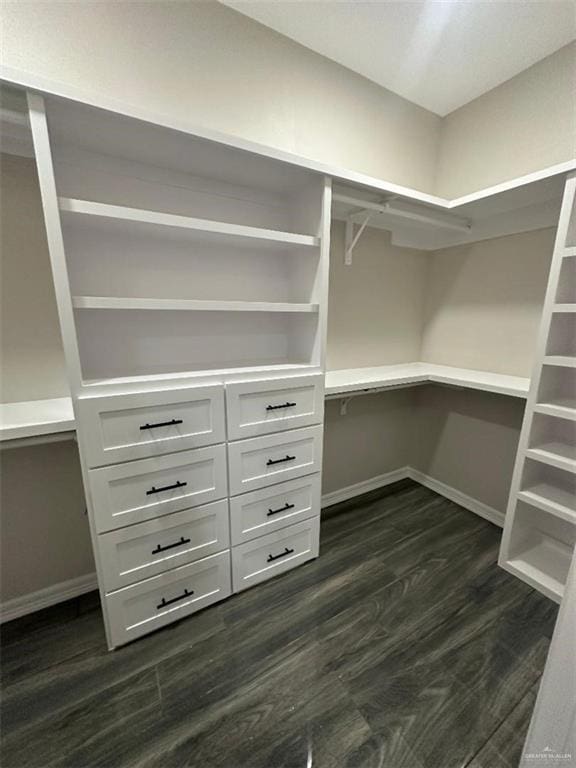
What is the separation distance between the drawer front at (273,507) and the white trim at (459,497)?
4.19ft

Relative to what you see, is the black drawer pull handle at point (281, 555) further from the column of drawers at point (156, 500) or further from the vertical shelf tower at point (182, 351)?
the column of drawers at point (156, 500)

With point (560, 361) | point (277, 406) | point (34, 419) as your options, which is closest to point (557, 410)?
point (560, 361)

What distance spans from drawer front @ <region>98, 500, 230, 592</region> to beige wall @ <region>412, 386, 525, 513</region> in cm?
180

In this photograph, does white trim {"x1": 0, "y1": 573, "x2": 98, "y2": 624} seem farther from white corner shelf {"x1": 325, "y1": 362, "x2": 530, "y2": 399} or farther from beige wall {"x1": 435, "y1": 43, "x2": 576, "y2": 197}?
beige wall {"x1": 435, "y1": 43, "x2": 576, "y2": 197}

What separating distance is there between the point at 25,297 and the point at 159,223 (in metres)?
0.64

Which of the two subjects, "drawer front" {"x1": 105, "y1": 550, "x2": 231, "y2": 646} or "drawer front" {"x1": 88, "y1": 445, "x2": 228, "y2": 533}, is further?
"drawer front" {"x1": 105, "y1": 550, "x2": 231, "y2": 646}

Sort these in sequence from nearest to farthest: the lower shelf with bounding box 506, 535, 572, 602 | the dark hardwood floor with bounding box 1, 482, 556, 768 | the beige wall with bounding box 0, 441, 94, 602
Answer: the dark hardwood floor with bounding box 1, 482, 556, 768
the beige wall with bounding box 0, 441, 94, 602
the lower shelf with bounding box 506, 535, 572, 602

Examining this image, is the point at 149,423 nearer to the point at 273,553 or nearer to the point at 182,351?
the point at 182,351

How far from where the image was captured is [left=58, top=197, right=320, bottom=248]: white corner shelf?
3.47ft

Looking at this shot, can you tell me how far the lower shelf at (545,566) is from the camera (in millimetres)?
1607

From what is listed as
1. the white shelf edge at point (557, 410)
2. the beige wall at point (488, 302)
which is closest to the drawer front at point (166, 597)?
the white shelf edge at point (557, 410)

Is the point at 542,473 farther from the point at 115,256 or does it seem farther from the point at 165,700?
the point at 115,256

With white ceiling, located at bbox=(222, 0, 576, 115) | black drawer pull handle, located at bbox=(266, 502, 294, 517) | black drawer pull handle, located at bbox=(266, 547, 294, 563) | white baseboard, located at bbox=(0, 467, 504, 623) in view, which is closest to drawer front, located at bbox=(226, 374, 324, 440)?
black drawer pull handle, located at bbox=(266, 502, 294, 517)

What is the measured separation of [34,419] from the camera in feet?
3.79
